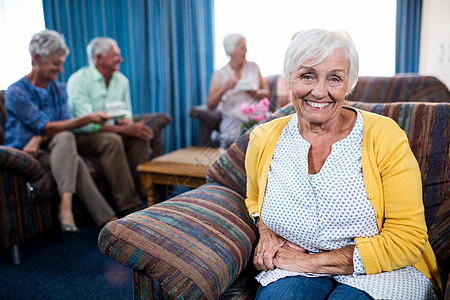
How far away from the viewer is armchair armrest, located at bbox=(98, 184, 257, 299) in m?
0.91

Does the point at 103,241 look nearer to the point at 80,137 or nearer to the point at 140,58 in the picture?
the point at 80,137

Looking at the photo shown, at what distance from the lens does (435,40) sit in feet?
9.32

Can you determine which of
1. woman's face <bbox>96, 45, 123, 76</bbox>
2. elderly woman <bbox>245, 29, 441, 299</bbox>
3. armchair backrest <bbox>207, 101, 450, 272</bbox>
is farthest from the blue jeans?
woman's face <bbox>96, 45, 123, 76</bbox>

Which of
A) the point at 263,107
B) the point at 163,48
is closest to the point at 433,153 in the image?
the point at 263,107

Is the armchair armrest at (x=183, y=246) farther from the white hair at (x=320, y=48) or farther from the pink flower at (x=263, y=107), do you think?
the pink flower at (x=263, y=107)

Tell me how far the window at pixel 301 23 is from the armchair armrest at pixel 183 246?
104 inches

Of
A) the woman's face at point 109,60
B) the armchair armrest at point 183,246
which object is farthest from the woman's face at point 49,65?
the armchair armrest at point 183,246

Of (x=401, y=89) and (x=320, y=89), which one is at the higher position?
(x=320, y=89)

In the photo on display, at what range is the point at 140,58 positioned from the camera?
4051 mm

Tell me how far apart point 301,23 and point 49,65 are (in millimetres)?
2334

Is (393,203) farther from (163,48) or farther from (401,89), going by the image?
(163,48)

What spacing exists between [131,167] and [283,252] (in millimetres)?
2038

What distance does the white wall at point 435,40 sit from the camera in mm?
2518

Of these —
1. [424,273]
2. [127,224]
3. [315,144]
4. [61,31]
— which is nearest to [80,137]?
[61,31]
